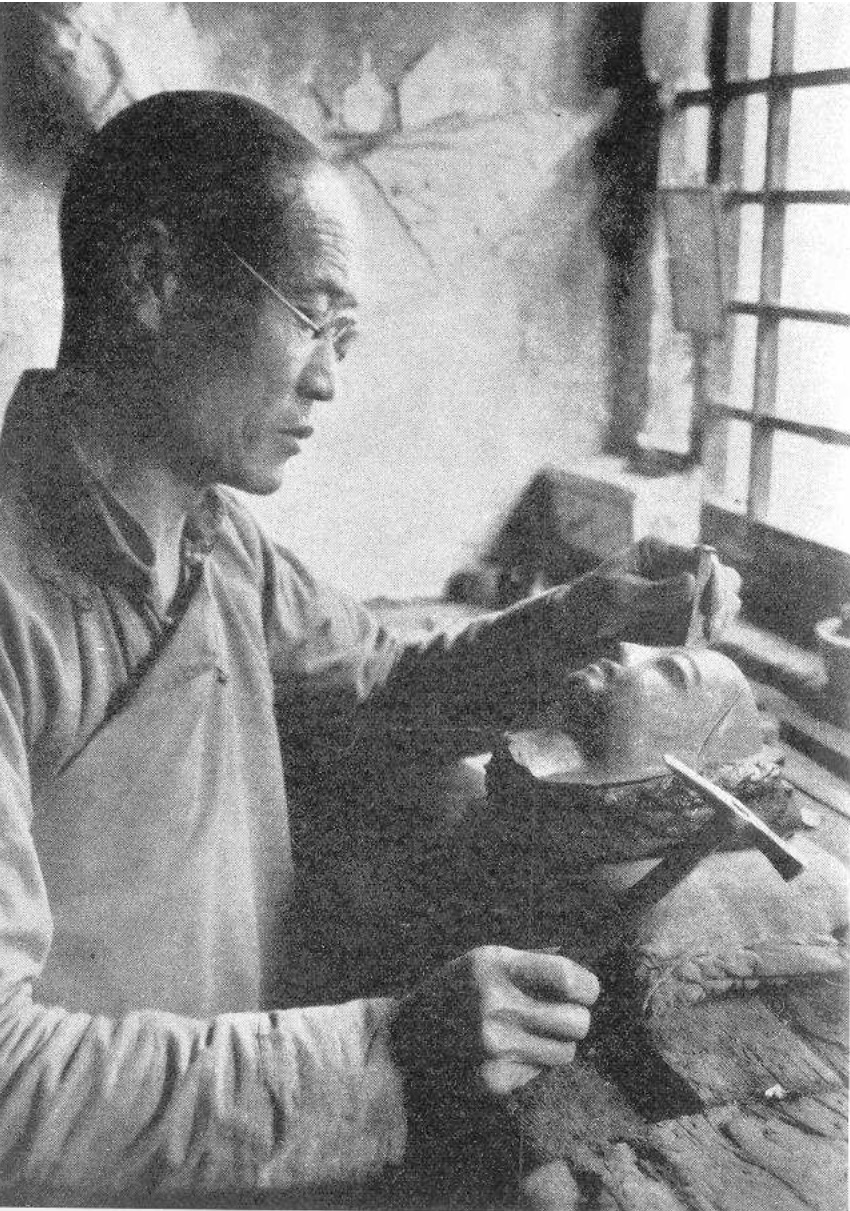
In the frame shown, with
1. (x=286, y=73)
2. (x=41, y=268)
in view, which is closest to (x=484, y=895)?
(x=41, y=268)

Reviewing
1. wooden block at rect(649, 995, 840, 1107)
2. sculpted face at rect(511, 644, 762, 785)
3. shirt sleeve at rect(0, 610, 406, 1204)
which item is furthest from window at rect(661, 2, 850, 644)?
shirt sleeve at rect(0, 610, 406, 1204)

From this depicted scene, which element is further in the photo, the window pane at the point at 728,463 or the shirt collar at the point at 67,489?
the window pane at the point at 728,463

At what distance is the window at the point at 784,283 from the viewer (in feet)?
6.95

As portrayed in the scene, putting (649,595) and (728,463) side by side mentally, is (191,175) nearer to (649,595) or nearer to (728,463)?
(649,595)

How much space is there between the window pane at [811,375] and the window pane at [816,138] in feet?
0.95

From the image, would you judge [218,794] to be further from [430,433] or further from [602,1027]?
[430,433]

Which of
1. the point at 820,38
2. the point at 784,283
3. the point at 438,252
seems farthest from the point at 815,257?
the point at 438,252

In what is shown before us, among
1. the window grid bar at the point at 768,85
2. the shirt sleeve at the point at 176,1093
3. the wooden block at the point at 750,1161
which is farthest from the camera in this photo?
the window grid bar at the point at 768,85

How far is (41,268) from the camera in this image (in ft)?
6.15

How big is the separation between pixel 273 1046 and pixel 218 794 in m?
0.41

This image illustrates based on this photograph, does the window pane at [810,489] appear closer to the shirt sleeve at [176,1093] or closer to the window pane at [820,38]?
the window pane at [820,38]

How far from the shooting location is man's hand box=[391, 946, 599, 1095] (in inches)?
30.8

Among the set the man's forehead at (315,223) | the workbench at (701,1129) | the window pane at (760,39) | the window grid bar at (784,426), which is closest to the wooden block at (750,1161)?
the workbench at (701,1129)

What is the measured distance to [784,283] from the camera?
2.31 metres
